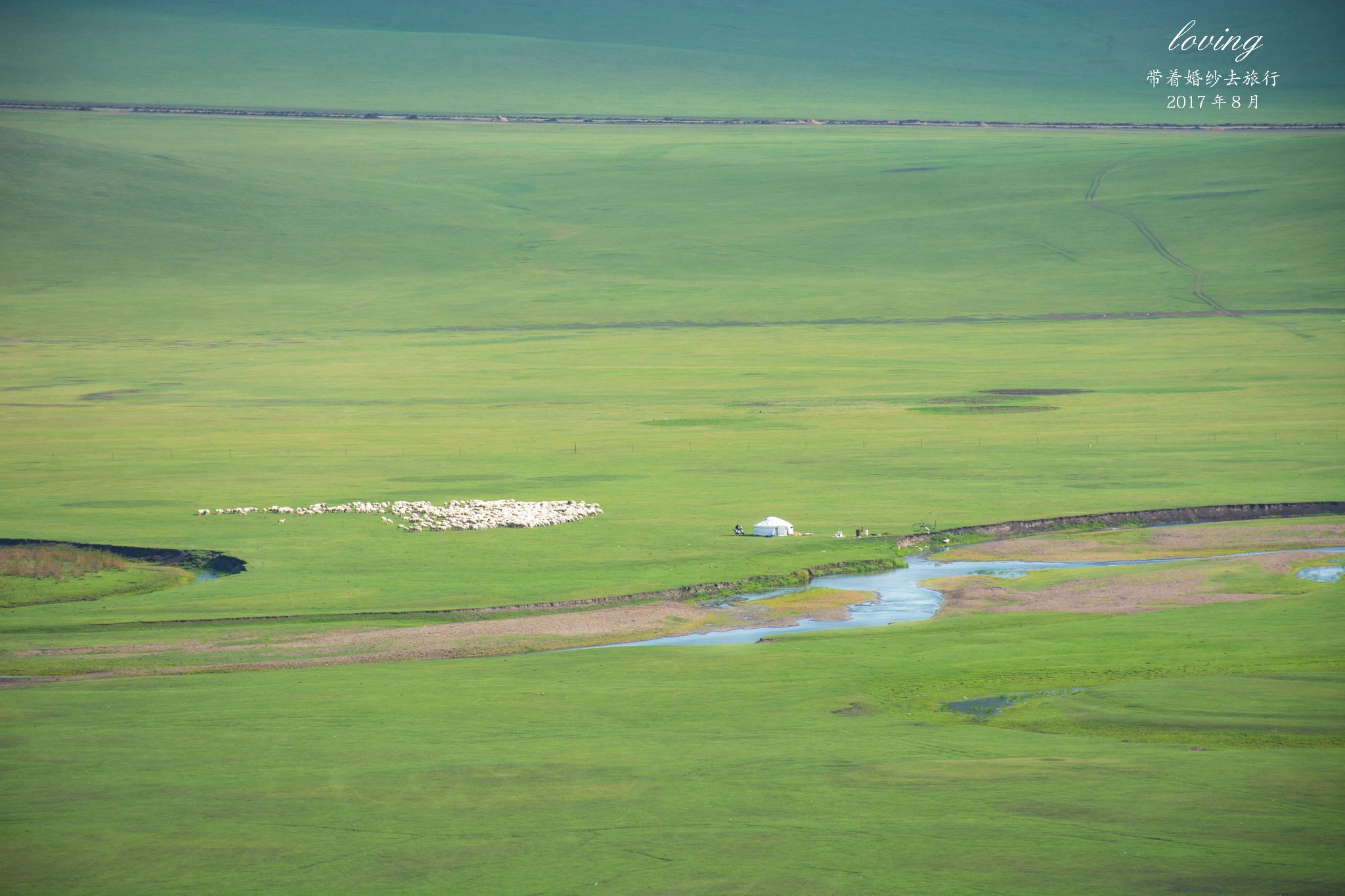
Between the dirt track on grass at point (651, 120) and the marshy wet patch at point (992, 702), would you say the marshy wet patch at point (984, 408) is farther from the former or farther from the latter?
the dirt track on grass at point (651, 120)

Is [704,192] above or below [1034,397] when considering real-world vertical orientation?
above

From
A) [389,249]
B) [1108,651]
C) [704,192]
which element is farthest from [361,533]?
[704,192]

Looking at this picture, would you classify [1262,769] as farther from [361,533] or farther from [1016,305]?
[1016,305]

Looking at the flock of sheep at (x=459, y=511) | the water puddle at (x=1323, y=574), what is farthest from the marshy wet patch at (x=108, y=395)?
the water puddle at (x=1323, y=574)

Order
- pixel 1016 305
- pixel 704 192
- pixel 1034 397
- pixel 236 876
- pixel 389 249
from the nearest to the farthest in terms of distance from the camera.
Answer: pixel 236 876 < pixel 1034 397 < pixel 1016 305 < pixel 389 249 < pixel 704 192

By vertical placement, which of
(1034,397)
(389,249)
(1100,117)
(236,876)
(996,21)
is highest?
(996,21)

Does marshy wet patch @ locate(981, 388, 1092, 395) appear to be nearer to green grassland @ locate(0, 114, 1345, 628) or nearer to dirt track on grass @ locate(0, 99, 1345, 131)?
green grassland @ locate(0, 114, 1345, 628)

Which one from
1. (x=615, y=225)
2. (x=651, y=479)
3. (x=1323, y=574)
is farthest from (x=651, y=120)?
(x=1323, y=574)

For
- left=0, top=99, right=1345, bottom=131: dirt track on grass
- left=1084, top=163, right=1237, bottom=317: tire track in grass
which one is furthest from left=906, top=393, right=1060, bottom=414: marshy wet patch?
left=0, top=99, right=1345, bottom=131: dirt track on grass
